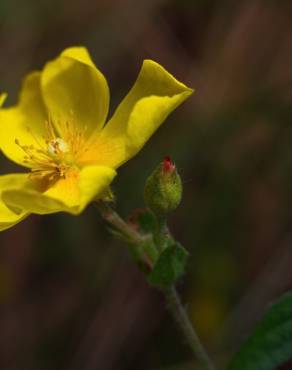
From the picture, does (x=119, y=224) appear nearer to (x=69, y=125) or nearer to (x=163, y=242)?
(x=163, y=242)

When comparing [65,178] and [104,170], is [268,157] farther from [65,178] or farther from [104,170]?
[104,170]

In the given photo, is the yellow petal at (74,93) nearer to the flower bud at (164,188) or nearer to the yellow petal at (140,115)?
the yellow petal at (140,115)

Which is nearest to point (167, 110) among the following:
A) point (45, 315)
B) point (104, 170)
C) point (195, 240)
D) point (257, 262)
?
point (104, 170)

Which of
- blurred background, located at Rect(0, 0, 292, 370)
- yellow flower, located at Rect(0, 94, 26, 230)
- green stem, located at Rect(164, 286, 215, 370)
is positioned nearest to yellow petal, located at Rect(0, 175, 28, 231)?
yellow flower, located at Rect(0, 94, 26, 230)

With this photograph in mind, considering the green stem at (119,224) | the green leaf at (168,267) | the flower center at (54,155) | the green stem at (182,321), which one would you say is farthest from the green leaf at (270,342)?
the flower center at (54,155)

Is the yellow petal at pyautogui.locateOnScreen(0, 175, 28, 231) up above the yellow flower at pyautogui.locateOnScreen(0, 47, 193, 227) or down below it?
below

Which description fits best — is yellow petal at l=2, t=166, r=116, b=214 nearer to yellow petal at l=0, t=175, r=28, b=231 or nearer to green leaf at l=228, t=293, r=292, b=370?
yellow petal at l=0, t=175, r=28, b=231
